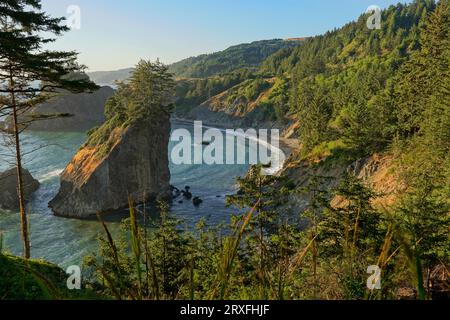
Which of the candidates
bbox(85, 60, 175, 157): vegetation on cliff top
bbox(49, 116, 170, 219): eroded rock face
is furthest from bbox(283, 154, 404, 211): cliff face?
bbox(85, 60, 175, 157): vegetation on cliff top

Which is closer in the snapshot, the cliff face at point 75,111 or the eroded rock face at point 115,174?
the eroded rock face at point 115,174

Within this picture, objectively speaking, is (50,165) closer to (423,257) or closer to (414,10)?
(423,257)

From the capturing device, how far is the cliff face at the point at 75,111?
369 ft

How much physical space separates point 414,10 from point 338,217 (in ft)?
657

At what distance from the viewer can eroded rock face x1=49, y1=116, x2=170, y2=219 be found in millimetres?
49469

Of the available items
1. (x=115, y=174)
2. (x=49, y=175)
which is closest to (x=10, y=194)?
(x=49, y=175)

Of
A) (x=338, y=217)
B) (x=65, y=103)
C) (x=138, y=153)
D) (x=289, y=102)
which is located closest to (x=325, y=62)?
(x=289, y=102)

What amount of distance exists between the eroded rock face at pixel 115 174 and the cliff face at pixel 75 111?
64450 millimetres

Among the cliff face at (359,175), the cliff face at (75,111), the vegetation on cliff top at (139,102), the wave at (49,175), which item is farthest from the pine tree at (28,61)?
the cliff face at (75,111)

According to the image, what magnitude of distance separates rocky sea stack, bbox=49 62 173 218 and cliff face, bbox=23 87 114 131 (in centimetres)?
6034

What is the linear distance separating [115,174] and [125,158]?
2.88 m

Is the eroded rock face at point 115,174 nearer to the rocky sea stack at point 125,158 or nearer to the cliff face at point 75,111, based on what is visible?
the rocky sea stack at point 125,158

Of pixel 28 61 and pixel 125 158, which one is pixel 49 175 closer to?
pixel 125 158
